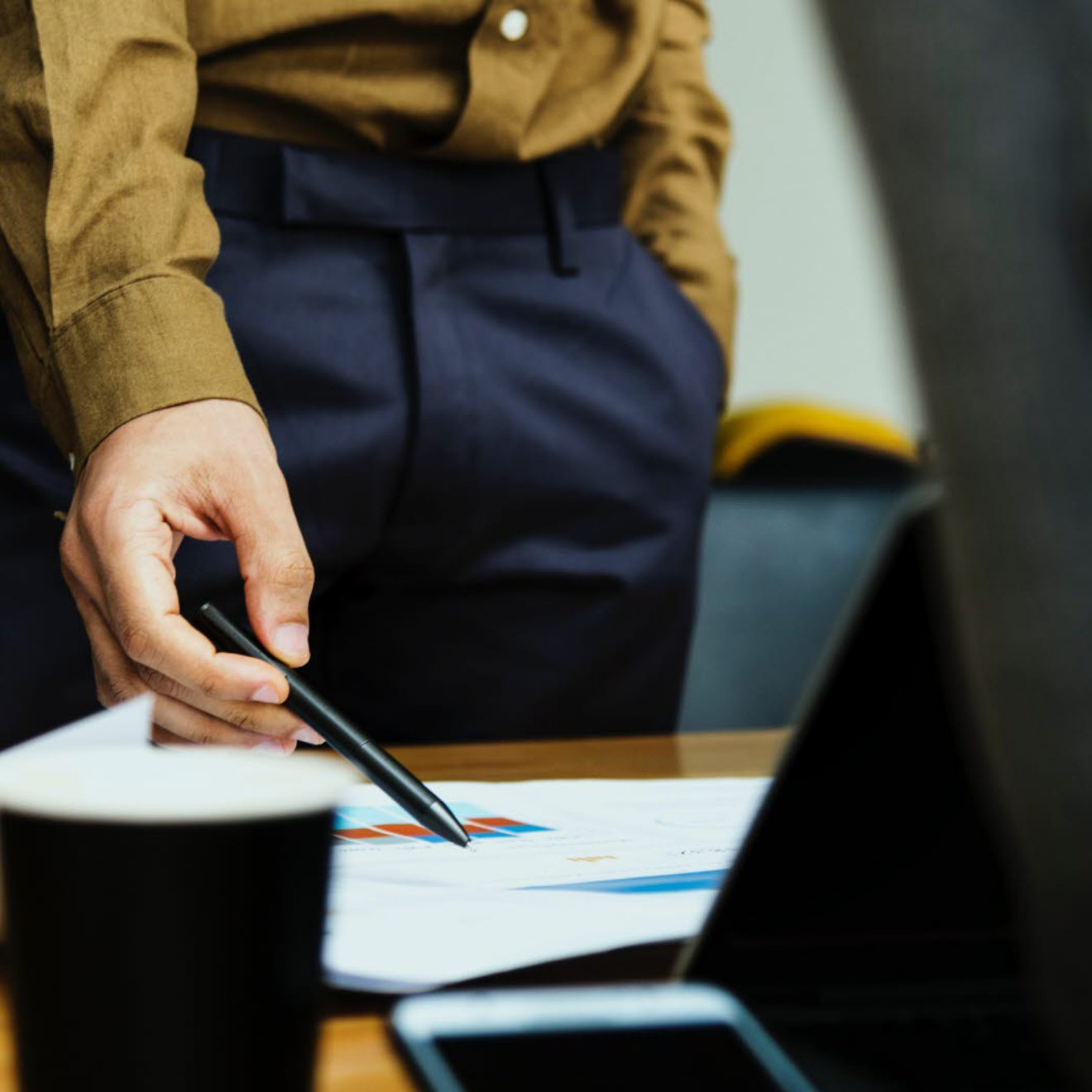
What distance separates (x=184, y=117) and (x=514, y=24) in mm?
235

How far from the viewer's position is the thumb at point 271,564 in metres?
0.63

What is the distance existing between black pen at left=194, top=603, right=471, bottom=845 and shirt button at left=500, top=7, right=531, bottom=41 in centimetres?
49

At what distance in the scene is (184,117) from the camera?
0.77 metres

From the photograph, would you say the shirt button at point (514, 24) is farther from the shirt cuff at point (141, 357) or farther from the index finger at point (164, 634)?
the index finger at point (164, 634)

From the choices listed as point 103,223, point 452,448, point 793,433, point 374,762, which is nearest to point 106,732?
point 374,762

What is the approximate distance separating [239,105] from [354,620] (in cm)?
33

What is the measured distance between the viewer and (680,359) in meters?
1.02

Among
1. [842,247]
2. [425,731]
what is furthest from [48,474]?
[842,247]

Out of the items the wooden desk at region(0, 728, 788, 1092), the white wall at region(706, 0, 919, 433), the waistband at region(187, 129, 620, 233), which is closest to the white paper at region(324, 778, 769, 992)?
the wooden desk at region(0, 728, 788, 1092)

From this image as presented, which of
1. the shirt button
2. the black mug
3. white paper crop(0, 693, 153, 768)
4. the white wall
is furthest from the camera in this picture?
the white wall

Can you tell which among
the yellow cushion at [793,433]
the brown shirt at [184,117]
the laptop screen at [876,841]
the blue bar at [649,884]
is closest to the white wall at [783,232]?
the yellow cushion at [793,433]

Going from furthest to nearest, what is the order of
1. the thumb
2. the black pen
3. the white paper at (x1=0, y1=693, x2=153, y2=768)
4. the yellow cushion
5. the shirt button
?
the yellow cushion
the shirt button
the thumb
the black pen
the white paper at (x1=0, y1=693, x2=153, y2=768)

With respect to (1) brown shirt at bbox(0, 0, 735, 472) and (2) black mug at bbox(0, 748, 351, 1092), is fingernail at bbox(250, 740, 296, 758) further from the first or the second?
(2) black mug at bbox(0, 748, 351, 1092)

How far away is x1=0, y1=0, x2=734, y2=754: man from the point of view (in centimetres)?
67
